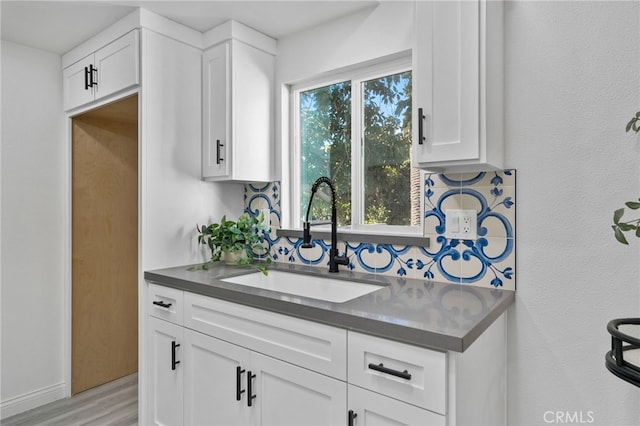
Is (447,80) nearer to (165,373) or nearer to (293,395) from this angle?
(293,395)

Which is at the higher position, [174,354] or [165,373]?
[174,354]

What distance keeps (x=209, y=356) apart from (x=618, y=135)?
183 centimetres

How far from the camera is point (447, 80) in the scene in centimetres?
144

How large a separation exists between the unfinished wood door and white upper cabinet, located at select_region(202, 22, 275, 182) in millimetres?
627

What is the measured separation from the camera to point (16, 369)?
2.38 meters

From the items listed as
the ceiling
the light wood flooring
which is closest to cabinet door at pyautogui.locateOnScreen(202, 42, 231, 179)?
the ceiling

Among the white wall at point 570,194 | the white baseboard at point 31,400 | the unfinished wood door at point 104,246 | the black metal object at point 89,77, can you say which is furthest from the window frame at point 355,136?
the white baseboard at point 31,400

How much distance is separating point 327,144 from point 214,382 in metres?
1.36

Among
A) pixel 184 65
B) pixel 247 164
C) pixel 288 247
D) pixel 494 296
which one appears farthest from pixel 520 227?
pixel 184 65

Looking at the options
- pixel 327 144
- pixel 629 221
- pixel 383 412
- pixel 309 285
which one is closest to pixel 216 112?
pixel 327 144

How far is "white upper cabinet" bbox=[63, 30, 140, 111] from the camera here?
6.79ft

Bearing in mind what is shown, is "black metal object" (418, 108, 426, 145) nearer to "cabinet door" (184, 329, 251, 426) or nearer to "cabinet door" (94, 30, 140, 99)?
"cabinet door" (184, 329, 251, 426)

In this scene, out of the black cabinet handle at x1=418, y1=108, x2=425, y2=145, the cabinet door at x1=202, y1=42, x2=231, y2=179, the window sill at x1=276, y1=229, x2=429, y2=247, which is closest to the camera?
the black cabinet handle at x1=418, y1=108, x2=425, y2=145

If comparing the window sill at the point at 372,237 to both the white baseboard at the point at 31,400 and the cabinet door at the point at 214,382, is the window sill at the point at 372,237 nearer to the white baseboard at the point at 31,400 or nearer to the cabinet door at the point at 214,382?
the cabinet door at the point at 214,382
